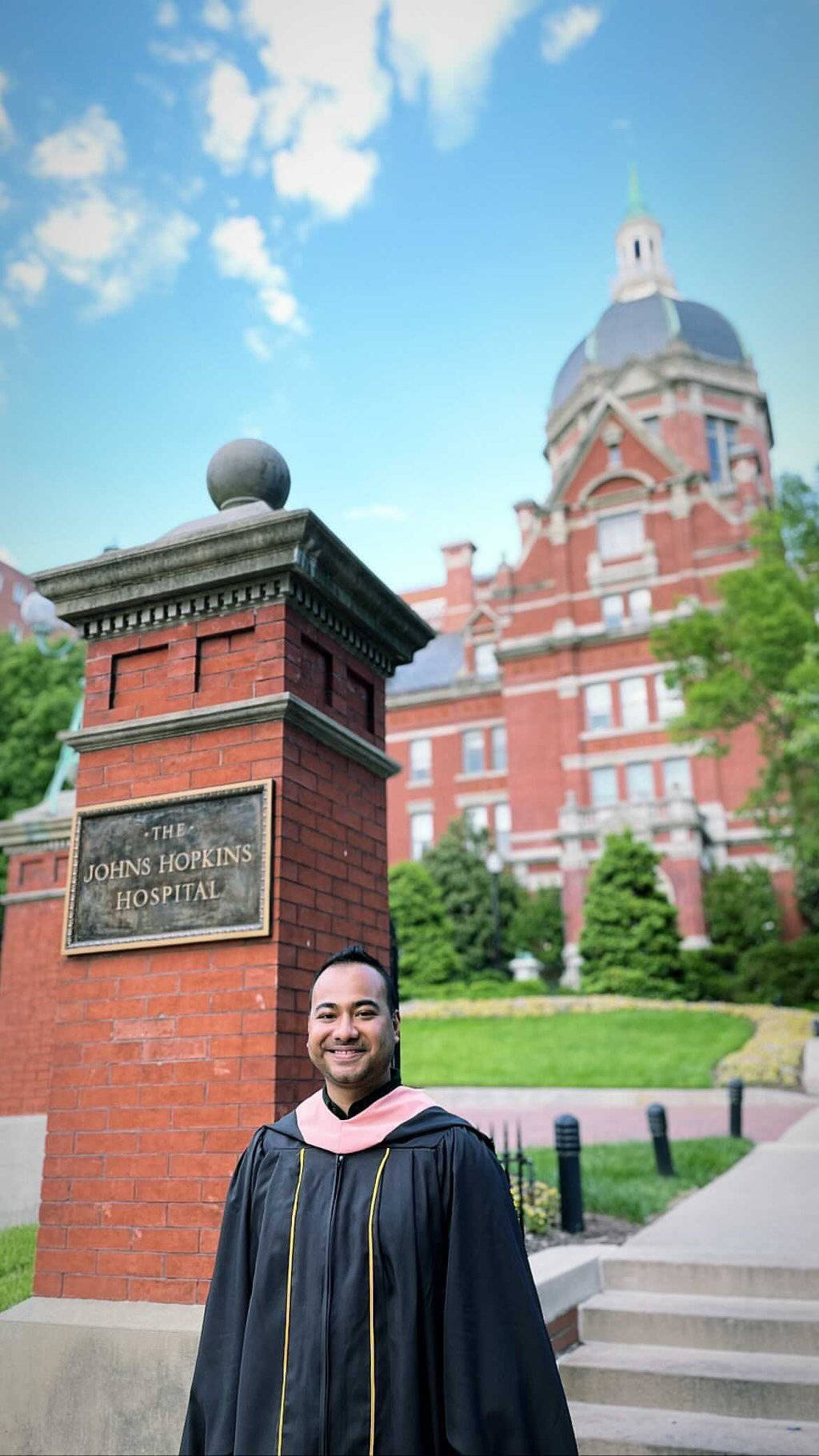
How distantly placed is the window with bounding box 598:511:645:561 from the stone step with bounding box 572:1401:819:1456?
125 ft

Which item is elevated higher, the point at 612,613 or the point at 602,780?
the point at 612,613

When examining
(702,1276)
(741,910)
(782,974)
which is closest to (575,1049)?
(782,974)

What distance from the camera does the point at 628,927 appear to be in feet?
105

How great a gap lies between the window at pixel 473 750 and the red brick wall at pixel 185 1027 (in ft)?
134

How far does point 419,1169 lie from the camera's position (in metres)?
2.58

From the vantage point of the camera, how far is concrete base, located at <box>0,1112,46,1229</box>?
6.43 meters

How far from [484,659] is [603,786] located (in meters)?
10.3

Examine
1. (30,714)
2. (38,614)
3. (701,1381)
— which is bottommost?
(701,1381)

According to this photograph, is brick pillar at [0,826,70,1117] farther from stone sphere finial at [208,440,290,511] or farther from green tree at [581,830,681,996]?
green tree at [581,830,681,996]

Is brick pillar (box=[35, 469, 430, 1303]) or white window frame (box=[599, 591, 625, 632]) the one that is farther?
white window frame (box=[599, 591, 625, 632])

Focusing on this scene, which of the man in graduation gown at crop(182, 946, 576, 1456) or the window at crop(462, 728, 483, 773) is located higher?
the window at crop(462, 728, 483, 773)

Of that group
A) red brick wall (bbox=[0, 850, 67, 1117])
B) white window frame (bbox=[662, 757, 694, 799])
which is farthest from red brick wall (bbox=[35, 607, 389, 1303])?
white window frame (bbox=[662, 757, 694, 799])

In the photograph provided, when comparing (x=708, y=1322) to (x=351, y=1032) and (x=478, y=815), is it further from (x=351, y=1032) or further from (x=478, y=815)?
(x=478, y=815)

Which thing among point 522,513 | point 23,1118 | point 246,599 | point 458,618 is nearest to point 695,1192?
point 23,1118
